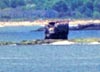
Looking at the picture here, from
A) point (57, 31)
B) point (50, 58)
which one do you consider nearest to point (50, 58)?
point (50, 58)

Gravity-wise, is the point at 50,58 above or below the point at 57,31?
above

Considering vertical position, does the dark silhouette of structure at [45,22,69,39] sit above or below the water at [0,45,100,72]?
below

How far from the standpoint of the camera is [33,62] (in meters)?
73.3

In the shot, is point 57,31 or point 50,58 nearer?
point 50,58

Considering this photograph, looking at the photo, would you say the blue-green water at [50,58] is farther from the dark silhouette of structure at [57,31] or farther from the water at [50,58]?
the dark silhouette of structure at [57,31]

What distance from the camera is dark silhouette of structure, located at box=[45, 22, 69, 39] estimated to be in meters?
108

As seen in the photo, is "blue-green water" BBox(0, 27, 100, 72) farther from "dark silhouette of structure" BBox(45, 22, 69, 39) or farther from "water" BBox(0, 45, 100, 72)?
"dark silhouette of structure" BBox(45, 22, 69, 39)

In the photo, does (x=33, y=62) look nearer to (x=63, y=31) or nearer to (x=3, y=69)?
(x=3, y=69)

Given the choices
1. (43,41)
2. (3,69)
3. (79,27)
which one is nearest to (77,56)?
(3,69)

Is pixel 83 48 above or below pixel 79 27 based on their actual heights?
above

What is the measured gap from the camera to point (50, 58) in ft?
256

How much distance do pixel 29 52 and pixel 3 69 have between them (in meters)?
22.8

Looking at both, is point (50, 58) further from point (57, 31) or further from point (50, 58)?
point (57, 31)

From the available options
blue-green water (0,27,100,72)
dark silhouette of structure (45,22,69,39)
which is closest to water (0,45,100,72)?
blue-green water (0,27,100,72)
